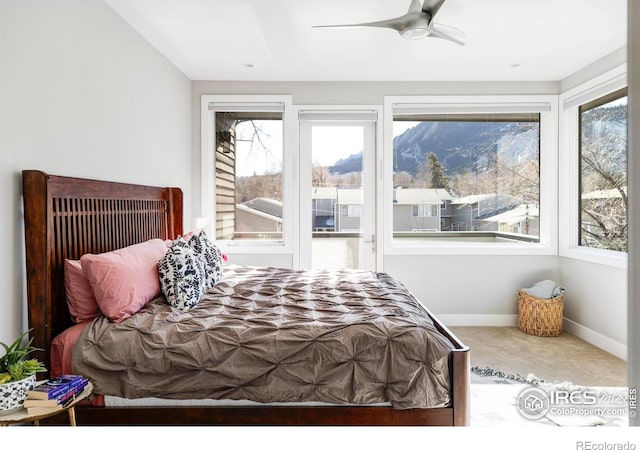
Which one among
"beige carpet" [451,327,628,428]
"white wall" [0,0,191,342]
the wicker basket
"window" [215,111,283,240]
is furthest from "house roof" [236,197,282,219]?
the wicker basket

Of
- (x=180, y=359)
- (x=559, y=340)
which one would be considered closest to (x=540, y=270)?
(x=559, y=340)

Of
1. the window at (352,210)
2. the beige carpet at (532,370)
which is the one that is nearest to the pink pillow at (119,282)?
the beige carpet at (532,370)

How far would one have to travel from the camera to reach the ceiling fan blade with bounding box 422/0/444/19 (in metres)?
2.38

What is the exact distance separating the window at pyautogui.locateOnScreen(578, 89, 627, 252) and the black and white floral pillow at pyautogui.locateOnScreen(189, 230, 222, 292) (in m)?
3.48

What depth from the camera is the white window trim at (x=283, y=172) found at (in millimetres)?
4527

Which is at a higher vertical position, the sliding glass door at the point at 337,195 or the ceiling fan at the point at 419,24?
the ceiling fan at the point at 419,24

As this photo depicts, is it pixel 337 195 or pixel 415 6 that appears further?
pixel 337 195

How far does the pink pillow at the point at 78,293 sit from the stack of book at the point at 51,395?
576mm

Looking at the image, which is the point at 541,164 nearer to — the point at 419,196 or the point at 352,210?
the point at 419,196

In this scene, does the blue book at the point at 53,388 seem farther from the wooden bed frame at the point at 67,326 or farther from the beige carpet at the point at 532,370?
the beige carpet at the point at 532,370

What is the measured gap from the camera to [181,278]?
2490 mm

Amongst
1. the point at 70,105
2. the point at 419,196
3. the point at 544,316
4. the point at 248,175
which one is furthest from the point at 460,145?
the point at 70,105
